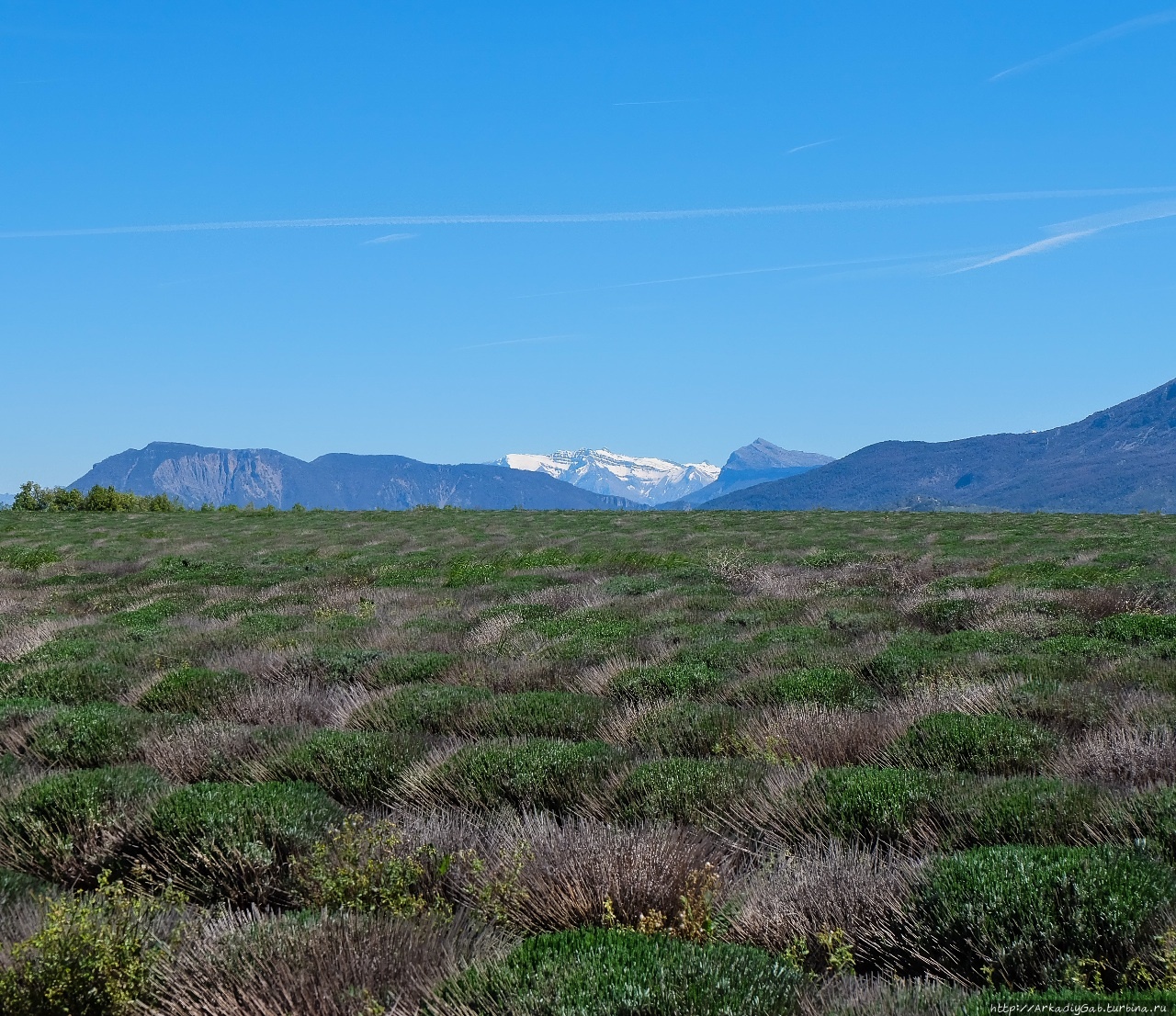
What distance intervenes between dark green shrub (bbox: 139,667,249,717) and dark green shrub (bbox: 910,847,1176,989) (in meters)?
7.57

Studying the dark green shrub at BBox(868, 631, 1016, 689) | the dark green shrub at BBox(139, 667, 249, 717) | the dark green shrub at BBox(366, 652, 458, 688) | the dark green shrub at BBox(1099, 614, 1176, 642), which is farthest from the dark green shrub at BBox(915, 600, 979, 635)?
the dark green shrub at BBox(139, 667, 249, 717)

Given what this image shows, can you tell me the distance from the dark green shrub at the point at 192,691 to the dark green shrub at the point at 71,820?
2.85 meters

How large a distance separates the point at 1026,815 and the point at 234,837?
4.85 meters

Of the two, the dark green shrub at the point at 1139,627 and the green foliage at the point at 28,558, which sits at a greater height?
the green foliage at the point at 28,558

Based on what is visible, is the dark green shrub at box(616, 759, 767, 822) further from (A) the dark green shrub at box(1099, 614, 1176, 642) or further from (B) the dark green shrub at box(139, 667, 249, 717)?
(A) the dark green shrub at box(1099, 614, 1176, 642)

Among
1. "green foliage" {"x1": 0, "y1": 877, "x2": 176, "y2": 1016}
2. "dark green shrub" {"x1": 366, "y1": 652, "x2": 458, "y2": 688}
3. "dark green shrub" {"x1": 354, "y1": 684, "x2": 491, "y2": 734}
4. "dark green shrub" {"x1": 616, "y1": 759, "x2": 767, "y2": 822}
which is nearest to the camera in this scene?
"green foliage" {"x1": 0, "y1": 877, "x2": 176, "y2": 1016}

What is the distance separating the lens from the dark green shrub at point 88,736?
7828 mm

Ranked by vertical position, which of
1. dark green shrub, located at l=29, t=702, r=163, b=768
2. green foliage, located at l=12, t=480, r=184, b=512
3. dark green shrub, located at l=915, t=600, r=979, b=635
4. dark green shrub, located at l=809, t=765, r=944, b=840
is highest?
green foliage, located at l=12, t=480, r=184, b=512

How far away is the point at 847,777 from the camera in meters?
6.19

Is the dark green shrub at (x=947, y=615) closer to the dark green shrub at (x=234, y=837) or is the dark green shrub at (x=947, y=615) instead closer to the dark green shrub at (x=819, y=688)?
the dark green shrub at (x=819, y=688)

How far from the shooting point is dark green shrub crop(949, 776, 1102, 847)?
544cm

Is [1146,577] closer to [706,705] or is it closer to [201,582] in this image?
[706,705]

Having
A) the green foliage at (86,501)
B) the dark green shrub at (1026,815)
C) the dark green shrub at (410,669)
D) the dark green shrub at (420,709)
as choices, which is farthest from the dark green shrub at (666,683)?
the green foliage at (86,501)

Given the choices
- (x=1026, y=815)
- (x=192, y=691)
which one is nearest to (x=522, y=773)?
(x=1026, y=815)
